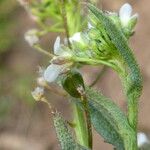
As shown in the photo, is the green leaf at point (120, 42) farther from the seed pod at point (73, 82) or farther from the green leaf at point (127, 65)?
the seed pod at point (73, 82)

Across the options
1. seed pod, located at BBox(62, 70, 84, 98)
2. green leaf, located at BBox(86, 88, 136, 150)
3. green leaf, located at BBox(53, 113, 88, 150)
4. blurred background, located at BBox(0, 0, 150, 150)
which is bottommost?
green leaf, located at BBox(53, 113, 88, 150)

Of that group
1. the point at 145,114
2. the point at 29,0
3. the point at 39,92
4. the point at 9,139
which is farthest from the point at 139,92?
the point at 9,139

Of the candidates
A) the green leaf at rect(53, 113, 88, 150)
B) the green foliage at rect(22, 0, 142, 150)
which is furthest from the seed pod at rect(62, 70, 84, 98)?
the green leaf at rect(53, 113, 88, 150)

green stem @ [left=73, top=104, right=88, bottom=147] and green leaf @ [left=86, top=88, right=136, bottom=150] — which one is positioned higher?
green stem @ [left=73, top=104, right=88, bottom=147]

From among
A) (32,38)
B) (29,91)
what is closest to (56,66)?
(32,38)

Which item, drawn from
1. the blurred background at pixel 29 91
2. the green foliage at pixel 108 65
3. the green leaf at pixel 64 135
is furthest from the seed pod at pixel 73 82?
the blurred background at pixel 29 91

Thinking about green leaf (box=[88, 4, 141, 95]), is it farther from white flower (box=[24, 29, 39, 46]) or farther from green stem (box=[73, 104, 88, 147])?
white flower (box=[24, 29, 39, 46])
